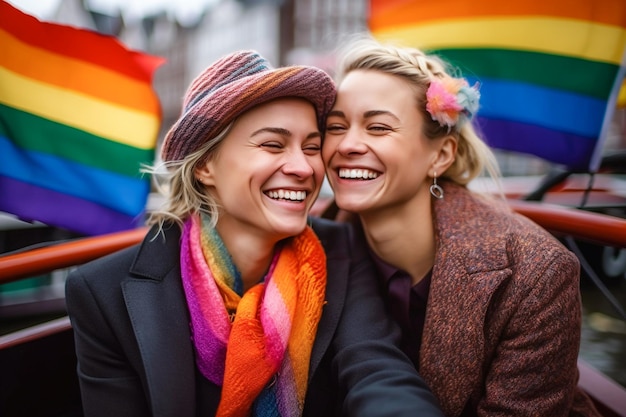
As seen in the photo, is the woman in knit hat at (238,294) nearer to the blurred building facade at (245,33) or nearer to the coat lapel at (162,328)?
the coat lapel at (162,328)

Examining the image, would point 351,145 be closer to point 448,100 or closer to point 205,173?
point 448,100

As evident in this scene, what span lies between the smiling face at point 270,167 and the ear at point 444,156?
0.56 meters

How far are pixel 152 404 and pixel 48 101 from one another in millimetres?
1690

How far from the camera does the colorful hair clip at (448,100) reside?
6.51 feet


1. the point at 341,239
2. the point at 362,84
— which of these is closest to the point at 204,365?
the point at 341,239

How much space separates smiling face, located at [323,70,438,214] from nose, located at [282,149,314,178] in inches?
7.8

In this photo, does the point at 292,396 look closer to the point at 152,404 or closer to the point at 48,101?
the point at 152,404

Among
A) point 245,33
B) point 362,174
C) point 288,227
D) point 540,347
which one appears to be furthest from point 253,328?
point 245,33

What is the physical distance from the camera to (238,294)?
1.99 m

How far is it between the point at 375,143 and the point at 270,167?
444 mm

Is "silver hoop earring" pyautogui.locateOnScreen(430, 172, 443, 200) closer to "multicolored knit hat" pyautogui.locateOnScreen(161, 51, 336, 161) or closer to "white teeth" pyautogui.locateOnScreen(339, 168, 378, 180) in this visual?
"white teeth" pyautogui.locateOnScreen(339, 168, 378, 180)

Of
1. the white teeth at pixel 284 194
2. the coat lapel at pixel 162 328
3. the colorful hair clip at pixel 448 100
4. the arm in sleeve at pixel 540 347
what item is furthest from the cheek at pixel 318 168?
the arm in sleeve at pixel 540 347

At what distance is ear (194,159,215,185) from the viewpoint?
198cm

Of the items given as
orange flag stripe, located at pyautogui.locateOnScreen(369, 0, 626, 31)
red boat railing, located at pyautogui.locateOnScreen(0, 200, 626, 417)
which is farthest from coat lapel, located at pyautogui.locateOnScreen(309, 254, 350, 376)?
orange flag stripe, located at pyautogui.locateOnScreen(369, 0, 626, 31)
